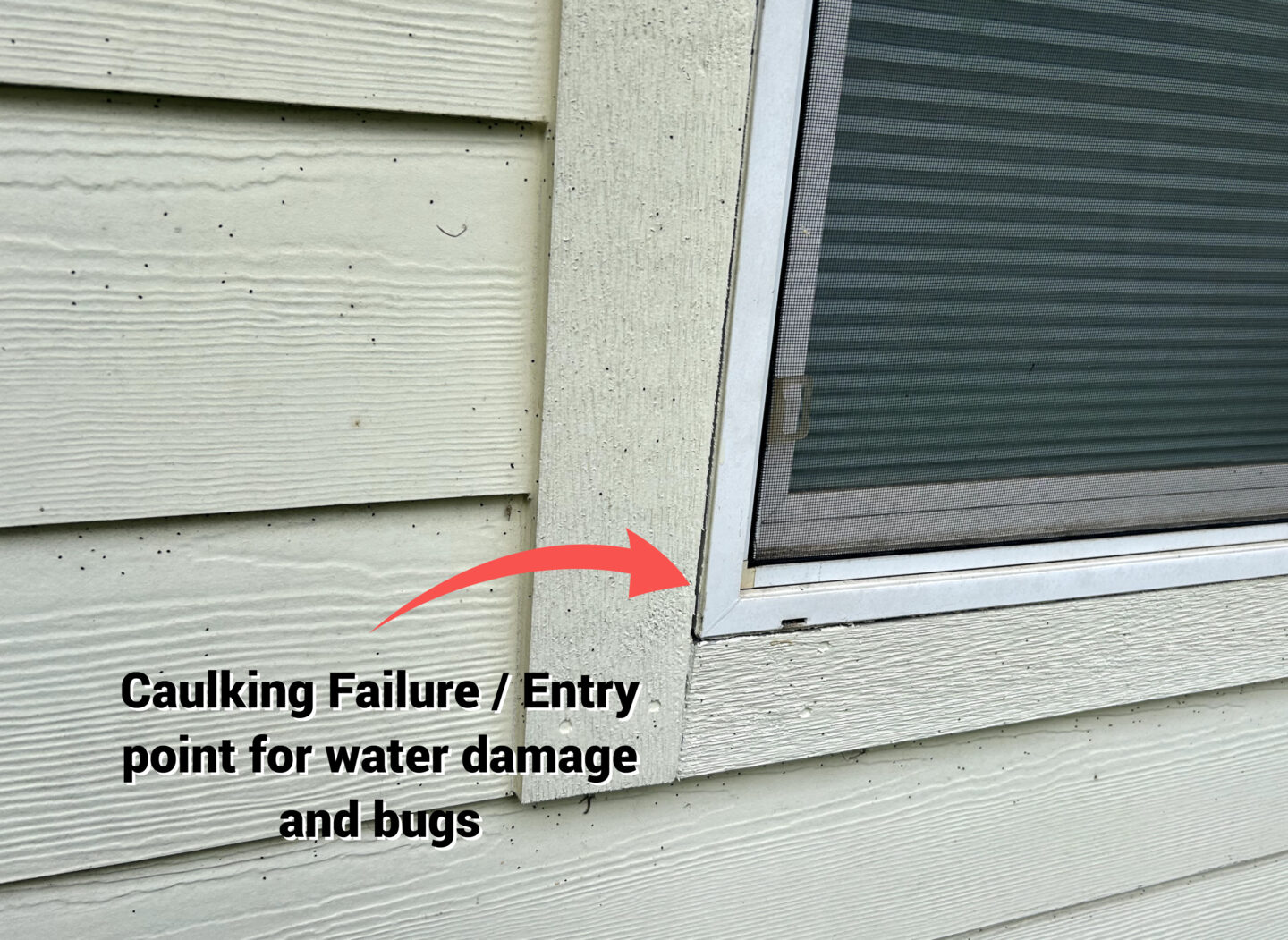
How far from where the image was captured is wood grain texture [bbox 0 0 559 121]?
524 millimetres

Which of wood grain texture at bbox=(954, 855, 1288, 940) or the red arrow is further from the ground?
the red arrow

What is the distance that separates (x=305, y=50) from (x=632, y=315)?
274mm

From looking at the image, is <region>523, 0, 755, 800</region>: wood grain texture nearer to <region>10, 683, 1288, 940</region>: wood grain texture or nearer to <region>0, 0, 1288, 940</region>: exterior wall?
<region>0, 0, 1288, 940</region>: exterior wall

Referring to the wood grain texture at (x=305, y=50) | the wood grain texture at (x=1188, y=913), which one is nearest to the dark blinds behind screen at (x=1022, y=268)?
the wood grain texture at (x=305, y=50)

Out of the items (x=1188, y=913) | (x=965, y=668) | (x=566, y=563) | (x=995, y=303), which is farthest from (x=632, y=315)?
(x=1188, y=913)

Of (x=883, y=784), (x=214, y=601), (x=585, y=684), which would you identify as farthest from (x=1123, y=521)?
(x=214, y=601)

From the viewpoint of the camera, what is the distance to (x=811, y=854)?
903 mm

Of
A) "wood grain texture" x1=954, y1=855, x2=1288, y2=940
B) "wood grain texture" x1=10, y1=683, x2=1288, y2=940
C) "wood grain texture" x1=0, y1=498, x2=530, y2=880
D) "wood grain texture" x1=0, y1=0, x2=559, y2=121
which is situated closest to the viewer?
"wood grain texture" x1=0, y1=0, x2=559, y2=121

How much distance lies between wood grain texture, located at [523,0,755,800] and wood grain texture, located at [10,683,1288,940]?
112mm

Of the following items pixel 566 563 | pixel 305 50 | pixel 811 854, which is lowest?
pixel 811 854

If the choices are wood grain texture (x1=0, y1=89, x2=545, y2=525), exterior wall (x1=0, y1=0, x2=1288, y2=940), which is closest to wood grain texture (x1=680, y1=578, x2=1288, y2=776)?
exterior wall (x1=0, y1=0, x2=1288, y2=940)

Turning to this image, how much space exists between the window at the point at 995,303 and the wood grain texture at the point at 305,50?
0.19 m

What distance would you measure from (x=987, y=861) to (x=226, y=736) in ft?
2.60

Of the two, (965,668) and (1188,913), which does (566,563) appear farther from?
(1188,913)
